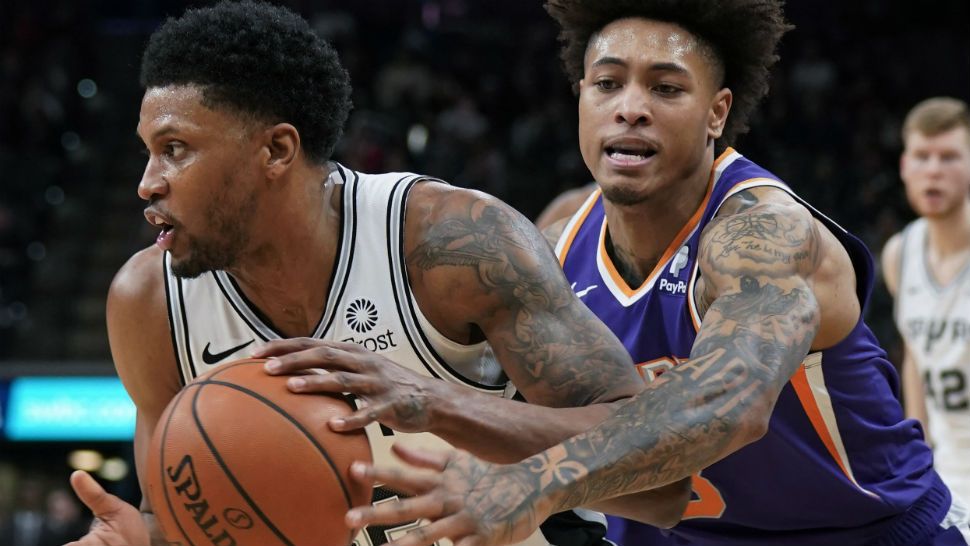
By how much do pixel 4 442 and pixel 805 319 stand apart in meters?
8.44

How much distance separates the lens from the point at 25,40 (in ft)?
45.0

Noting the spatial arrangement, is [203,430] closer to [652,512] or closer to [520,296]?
[520,296]

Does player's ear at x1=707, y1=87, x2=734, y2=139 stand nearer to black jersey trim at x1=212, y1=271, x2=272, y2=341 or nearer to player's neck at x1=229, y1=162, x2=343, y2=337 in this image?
player's neck at x1=229, y1=162, x2=343, y2=337

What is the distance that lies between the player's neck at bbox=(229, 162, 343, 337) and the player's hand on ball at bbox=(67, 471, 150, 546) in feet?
1.80

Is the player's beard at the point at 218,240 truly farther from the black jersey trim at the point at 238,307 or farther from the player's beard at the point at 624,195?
the player's beard at the point at 624,195

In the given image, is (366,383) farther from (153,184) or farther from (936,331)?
(936,331)

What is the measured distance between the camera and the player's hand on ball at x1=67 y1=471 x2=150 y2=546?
8.98 ft

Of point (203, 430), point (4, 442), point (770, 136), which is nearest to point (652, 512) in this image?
point (203, 430)

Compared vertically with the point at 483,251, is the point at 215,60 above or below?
above

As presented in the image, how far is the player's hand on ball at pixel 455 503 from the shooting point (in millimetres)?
2104

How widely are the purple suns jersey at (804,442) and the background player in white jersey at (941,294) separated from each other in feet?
7.23

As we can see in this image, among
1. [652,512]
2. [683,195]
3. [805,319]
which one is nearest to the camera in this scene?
[805,319]

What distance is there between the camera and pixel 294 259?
3.03 meters

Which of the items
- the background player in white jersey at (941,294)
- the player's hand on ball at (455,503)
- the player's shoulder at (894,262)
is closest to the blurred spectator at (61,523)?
the player's shoulder at (894,262)
